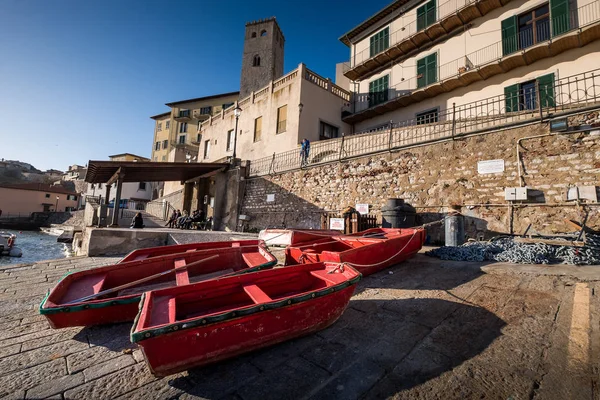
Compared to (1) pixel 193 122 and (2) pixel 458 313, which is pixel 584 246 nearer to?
(2) pixel 458 313

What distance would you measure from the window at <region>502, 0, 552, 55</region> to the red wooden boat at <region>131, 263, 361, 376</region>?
47.9 feet

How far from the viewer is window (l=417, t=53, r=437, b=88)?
13898 millimetres

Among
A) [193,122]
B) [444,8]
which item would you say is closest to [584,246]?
[444,8]

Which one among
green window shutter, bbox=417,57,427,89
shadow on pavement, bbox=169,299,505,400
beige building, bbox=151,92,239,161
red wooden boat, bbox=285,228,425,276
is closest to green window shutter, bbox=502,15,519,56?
green window shutter, bbox=417,57,427,89

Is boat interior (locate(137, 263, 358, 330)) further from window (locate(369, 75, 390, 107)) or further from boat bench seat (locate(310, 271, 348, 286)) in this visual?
window (locate(369, 75, 390, 107))

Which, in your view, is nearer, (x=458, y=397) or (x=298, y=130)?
(x=458, y=397)

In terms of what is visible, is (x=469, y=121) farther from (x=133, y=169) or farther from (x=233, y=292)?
(x=133, y=169)

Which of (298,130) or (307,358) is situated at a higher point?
(298,130)

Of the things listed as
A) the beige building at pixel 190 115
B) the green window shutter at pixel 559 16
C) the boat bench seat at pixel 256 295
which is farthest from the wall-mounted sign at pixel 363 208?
the beige building at pixel 190 115

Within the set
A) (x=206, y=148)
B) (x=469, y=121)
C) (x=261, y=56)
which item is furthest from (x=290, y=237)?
(x=261, y=56)

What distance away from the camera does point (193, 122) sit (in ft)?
132

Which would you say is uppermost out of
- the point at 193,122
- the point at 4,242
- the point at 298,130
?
the point at 193,122

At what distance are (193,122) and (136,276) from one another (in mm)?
41856

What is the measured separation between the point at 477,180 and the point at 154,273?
28.9 feet
